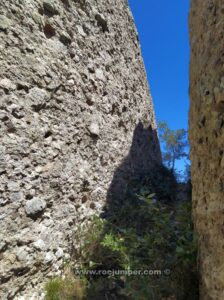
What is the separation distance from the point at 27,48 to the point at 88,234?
236cm

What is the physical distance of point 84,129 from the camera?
12.9ft

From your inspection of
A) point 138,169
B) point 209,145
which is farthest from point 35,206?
point 138,169

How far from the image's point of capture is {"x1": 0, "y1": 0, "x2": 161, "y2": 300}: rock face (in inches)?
107

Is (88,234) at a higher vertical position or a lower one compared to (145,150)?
lower

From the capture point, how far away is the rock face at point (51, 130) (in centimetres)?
271

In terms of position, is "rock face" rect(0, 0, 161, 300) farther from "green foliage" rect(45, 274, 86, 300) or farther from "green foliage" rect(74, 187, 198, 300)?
"green foliage" rect(74, 187, 198, 300)

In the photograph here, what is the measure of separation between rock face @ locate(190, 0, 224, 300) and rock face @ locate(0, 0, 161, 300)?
1.60 meters

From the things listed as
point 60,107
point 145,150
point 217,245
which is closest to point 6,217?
point 60,107

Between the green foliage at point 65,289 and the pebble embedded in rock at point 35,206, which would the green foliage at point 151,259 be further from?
the pebble embedded in rock at point 35,206

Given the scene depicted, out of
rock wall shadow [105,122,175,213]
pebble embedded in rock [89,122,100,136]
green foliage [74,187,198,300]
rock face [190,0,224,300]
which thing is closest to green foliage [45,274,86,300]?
green foliage [74,187,198,300]

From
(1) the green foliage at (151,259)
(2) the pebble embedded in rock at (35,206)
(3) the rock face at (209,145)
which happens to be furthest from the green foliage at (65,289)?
(3) the rock face at (209,145)

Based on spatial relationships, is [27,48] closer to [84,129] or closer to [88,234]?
A: [84,129]

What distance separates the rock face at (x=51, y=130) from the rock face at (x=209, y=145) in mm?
1599

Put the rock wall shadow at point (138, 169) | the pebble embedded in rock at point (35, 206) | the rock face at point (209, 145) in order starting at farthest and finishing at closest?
Answer: the rock wall shadow at point (138, 169) → the pebble embedded in rock at point (35, 206) → the rock face at point (209, 145)
